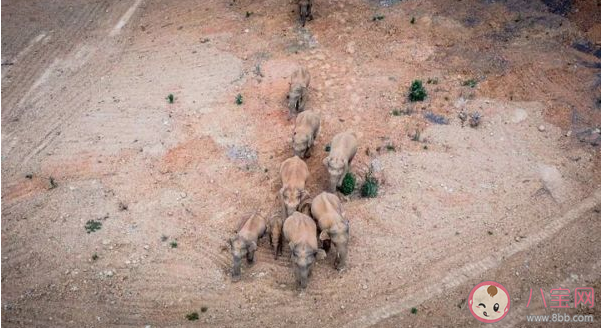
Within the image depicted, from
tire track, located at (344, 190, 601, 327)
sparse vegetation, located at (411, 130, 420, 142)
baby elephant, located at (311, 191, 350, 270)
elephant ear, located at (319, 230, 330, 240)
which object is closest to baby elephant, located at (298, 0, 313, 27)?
sparse vegetation, located at (411, 130, 420, 142)

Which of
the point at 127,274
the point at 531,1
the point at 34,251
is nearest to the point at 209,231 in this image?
the point at 127,274

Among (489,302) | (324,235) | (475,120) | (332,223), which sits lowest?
(489,302)

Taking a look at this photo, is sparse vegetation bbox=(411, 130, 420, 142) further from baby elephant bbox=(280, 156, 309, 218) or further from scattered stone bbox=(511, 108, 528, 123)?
baby elephant bbox=(280, 156, 309, 218)

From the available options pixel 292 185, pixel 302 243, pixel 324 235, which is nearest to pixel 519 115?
pixel 292 185

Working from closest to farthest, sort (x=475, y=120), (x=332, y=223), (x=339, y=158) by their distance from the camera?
1. (x=332, y=223)
2. (x=339, y=158)
3. (x=475, y=120)

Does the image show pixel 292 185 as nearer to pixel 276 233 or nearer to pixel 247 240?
pixel 276 233
